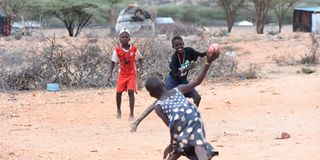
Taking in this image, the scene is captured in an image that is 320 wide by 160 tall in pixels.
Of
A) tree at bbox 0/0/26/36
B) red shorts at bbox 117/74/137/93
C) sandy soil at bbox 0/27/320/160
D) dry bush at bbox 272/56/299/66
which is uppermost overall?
tree at bbox 0/0/26/36

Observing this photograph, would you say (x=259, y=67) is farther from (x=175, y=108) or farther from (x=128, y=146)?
(x=175, y=108)

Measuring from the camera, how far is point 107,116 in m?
10.5

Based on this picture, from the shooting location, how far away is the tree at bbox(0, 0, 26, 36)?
32.8 metres

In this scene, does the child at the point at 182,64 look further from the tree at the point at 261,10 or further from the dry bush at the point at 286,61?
the tree at the point at 261,10

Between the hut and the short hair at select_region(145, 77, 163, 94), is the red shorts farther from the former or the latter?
the hut

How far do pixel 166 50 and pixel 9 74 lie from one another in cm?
332

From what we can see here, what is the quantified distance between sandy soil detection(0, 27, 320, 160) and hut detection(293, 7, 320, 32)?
61.6 ft

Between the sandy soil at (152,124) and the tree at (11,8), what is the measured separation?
65.3ft

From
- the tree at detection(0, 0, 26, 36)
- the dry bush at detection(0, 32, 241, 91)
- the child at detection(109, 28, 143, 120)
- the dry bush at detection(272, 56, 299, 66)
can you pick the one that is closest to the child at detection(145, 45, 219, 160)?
the child at detection(109, 28, 143, 120)

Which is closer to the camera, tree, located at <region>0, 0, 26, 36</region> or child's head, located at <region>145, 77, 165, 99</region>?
child's head, located at <region>145, 77, 165, 99</region>

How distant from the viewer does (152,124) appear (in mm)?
9562

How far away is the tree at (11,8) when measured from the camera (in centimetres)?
3278

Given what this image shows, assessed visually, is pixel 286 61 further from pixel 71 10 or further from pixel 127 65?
pixel 71 10

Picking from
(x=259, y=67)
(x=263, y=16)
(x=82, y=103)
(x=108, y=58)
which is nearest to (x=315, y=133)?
(x=82, y=103)
